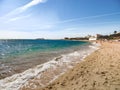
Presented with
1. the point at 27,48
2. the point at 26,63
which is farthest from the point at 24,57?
the point at 27,48

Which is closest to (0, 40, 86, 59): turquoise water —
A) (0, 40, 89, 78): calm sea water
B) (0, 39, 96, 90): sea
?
(0, 40, 89, 78): calm sea water

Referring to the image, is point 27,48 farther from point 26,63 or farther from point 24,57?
point 26,63

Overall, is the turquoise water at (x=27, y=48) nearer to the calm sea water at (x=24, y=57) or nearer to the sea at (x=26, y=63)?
the calm sea water at (x=24, y=57)

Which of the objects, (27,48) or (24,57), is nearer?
(24,57)

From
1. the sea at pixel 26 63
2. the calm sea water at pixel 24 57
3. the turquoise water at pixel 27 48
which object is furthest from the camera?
the turquoise water at pixel 27 48

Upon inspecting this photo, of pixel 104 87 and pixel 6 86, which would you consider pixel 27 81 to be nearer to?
pixel 6 86

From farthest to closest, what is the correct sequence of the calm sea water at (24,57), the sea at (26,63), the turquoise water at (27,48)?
Result: the turquoise water at (27,48) → the calm sea water at (24,57) → the sea at (26,63)

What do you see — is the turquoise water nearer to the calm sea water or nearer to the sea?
the calm sea water

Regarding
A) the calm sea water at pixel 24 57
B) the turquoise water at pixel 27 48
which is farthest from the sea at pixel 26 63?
the turquoise water at pixel 27 48

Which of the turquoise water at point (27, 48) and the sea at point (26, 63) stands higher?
the sea at point (26, 63)

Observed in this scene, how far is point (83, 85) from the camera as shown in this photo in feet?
21.2

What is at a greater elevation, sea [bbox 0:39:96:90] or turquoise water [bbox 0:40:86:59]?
sea [bbox 0:39:96:90]

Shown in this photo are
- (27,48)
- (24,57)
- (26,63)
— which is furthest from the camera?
(27,48)

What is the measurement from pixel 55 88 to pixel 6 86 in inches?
100
